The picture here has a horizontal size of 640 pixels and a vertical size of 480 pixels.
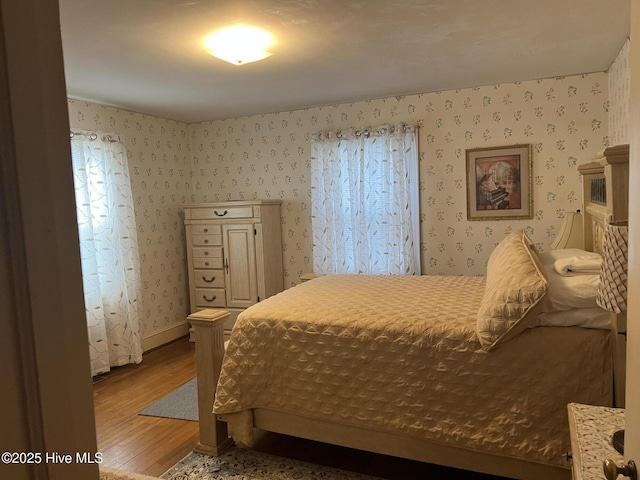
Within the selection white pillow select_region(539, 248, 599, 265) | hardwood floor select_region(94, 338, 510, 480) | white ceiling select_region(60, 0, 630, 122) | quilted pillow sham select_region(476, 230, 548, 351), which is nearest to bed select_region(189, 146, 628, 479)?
quilted pillow sham select_region(476, 230, 548, 351)

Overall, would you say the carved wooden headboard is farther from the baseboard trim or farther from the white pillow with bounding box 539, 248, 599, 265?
the baseboard trim

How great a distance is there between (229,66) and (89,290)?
7.33ft

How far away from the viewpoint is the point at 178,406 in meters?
3.26

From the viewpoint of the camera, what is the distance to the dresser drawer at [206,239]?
186 inches

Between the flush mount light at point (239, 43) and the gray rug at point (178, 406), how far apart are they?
94.4 inches

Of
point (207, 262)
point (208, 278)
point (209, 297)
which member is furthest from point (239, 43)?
point (209, 297)

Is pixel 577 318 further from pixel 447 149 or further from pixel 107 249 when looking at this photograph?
pixel 107 249

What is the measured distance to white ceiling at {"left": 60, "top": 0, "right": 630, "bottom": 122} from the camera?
2.27m

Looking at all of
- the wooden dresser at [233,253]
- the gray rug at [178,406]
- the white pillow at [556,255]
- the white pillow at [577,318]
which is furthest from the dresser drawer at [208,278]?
the white pillow at [577,318]

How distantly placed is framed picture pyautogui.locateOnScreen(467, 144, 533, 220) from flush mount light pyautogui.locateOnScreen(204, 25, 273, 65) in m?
2.24

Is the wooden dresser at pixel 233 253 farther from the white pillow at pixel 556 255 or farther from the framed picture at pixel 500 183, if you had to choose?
the white pillow at pixel 556 255

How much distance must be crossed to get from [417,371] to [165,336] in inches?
137

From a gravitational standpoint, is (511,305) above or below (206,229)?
below

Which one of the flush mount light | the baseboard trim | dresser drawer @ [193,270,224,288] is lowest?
the baseboard trim
